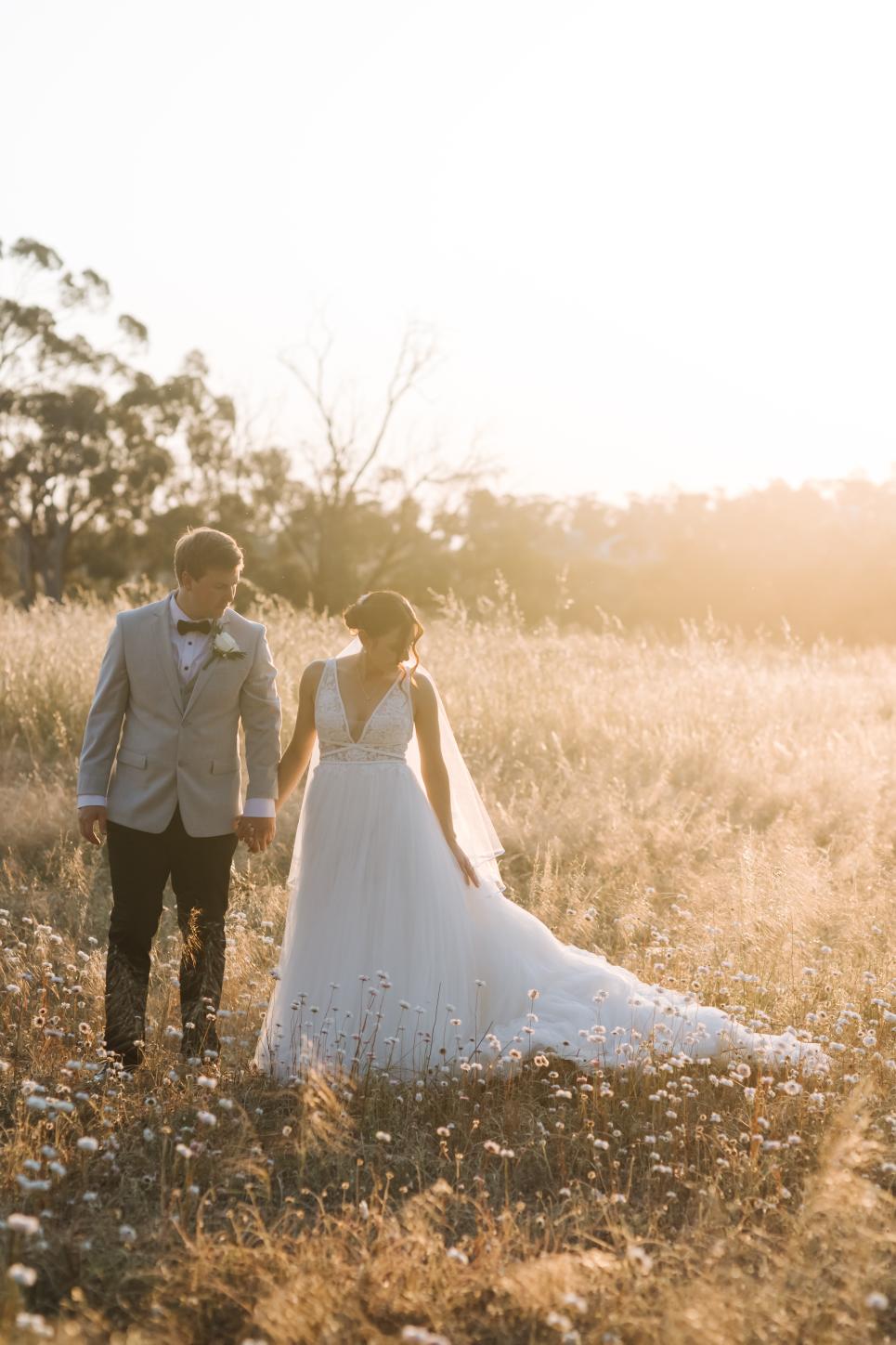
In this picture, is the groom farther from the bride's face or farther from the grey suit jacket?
the bride's face

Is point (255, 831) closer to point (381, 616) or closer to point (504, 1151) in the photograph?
point (381, 616)

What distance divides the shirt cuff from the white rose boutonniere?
55 centimetres

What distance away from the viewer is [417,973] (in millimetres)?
4598

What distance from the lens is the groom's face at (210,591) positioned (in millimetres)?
4301

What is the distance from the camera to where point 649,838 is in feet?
25.7

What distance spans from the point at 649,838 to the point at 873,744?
3.52m

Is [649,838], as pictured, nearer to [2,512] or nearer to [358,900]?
[358,900]

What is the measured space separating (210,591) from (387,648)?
0.75 m

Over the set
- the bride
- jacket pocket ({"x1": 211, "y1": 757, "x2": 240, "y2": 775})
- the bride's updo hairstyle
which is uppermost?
the bride's updo hairstyle

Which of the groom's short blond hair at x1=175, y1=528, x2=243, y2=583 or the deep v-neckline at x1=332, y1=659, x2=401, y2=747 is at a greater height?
the groom's short blond hair at x1=175, y1=528, x2=243, y2=583

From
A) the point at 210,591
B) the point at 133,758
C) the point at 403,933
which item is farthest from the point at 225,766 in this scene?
the point at 403,933

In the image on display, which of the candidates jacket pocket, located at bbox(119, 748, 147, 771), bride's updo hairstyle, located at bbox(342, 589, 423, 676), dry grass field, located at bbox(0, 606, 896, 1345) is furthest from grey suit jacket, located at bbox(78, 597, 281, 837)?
dry grass field, located at bbox(0, 606, 896, 1345)

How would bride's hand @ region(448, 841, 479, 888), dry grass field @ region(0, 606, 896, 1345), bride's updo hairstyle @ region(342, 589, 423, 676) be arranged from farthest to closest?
bride's hand @ region(448, 841, 479, 888) < bride's updo hairstyle @ region(342, 589, 423, 676) < dry grass field @ region(0, 606, 896, 1345)

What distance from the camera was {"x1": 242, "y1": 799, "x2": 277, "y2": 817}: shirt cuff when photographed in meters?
4.45
